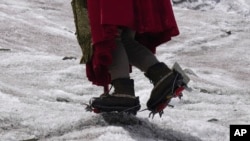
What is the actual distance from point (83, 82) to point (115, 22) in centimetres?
245

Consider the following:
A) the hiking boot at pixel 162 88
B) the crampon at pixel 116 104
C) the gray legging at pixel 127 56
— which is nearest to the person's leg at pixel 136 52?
the gray legging at pixel 127 56

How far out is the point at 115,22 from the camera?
2992 mm

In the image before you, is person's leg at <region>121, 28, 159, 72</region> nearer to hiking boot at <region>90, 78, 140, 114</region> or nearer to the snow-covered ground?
hiking boot at <region>90, 78, 140, 114</region>

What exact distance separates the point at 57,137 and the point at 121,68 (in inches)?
22.0

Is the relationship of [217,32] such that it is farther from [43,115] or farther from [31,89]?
[43,115]

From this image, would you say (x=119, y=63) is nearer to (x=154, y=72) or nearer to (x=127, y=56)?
(x=127, y=56)

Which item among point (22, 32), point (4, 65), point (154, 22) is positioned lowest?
point (22, 32)

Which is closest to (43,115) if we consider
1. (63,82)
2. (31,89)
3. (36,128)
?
(36,128)

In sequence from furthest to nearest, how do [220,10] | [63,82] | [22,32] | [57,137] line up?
[220,10], [22,32], [63,82], [57,137]

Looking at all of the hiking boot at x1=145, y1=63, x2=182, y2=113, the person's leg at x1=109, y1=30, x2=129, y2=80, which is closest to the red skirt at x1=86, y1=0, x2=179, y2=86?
the person's leg at x1=109, y1=30, x2=129, y2=80

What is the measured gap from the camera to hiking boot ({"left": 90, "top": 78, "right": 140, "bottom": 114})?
3043 mm

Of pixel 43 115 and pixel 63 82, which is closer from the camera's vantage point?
pixel 43 115

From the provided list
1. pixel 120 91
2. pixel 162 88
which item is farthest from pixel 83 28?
pixel 162 88

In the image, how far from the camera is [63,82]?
17.3 ft
